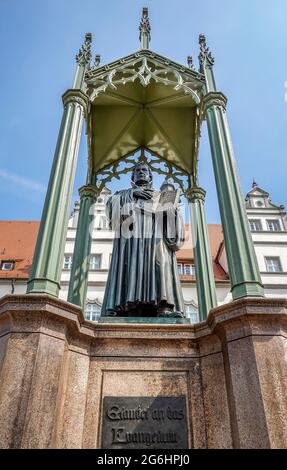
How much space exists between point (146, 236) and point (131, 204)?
27.6 inches

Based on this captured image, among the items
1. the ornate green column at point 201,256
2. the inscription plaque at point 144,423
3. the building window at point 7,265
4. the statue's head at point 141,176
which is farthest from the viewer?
the building window at point 7,265

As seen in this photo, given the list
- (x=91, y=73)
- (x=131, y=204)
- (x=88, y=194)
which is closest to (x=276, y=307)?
(x=131, y=204)

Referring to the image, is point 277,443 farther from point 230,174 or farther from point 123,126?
point 123,126

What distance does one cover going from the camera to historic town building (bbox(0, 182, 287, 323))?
2088 centimetres

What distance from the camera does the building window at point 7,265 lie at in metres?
22.6

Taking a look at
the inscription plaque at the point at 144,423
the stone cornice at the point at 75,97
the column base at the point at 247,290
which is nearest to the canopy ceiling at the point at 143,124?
the stone cornice at the point at 75,97

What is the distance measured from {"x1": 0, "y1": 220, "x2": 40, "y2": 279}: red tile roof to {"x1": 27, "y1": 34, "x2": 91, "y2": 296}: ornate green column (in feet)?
52.5

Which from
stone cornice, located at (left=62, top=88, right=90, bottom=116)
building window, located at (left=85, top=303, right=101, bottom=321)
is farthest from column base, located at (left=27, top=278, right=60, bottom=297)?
building window, located at (left=85, top=303, right=101, bottom=321)

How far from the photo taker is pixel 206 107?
6.61 meters

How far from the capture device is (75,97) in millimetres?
6559

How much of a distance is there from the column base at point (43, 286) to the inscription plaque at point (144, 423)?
1.32 m

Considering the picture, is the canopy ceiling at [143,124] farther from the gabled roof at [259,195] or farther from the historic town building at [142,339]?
the gabled roof at [259,195]

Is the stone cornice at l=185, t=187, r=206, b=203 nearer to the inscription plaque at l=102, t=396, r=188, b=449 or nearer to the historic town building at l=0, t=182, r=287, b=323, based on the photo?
the inscription plaque at l=102, t=396, r=188, b=449

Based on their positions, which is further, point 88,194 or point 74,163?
point 88,194
